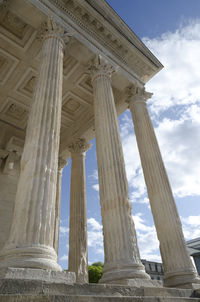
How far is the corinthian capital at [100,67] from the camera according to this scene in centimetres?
1994

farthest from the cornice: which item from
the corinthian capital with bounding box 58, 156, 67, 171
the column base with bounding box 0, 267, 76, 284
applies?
the column base with bounding box 0, 267, 76, 284

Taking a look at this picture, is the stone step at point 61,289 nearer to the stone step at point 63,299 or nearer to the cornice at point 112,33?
the stone step at point 63,299

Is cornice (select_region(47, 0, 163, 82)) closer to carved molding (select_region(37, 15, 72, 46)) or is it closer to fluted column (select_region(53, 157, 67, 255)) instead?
carved molding (select_region(37, 15, 72, 46))

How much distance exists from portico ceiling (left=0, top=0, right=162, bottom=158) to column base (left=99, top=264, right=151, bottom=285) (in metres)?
13.7

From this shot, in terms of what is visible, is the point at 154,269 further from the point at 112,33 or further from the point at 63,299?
the point at 63,299

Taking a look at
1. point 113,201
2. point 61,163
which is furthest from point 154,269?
point 113,201

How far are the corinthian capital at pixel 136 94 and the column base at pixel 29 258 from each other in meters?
18.1

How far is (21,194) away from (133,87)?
17.6 meters

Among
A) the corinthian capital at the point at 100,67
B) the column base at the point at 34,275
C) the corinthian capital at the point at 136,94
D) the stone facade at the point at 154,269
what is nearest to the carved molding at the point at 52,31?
the corinthian capital at the point at 100,67

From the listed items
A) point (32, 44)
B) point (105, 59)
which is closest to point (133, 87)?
point (105, 59)

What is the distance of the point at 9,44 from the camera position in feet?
68.3

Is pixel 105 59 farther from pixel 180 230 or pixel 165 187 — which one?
pixel 180 230

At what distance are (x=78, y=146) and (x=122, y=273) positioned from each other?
19.3 meters

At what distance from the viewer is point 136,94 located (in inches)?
923
